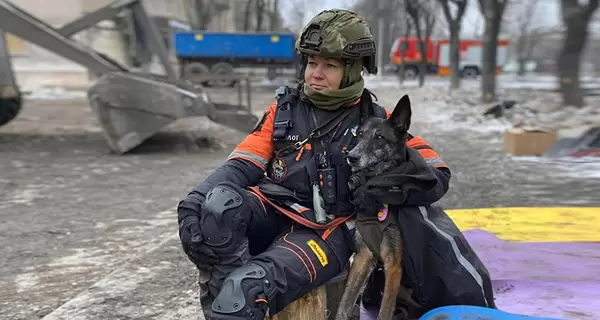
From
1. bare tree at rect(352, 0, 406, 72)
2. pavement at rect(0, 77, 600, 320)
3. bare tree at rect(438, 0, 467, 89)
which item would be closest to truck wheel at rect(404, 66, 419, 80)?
bare tree at rect(352, 0, 406, 72)

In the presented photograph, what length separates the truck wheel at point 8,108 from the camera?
9984mm

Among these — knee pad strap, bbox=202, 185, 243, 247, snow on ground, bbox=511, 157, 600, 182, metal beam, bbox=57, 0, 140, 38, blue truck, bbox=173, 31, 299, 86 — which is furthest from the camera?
blue truck, bbox=173, 31, 299, 86

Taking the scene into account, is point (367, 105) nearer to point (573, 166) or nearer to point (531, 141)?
point (573, 166)

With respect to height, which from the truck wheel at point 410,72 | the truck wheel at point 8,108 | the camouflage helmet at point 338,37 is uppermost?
the camouflage helmet at point 338,37

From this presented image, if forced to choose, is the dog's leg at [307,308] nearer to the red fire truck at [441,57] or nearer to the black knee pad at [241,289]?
the black knee pad at [241,289]

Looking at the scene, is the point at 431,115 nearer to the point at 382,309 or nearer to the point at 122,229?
the point at 122,229

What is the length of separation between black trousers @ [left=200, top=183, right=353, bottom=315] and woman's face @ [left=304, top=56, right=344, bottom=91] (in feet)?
1.60

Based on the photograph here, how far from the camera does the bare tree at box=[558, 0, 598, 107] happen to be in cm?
1173

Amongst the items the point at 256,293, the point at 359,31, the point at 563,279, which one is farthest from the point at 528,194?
the point at 256,293

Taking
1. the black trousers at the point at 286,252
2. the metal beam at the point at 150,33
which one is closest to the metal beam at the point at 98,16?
the metal beam at the point at 150,33

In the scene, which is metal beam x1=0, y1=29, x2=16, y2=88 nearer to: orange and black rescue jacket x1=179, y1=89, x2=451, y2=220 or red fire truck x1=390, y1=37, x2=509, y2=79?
orange and black rescue jacket x1=179, y1=89, x2=451, y2=220

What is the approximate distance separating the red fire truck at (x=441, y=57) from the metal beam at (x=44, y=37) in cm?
2886

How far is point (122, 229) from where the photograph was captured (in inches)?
194

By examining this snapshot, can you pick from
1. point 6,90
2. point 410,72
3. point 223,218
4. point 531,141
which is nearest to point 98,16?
point 6,90
